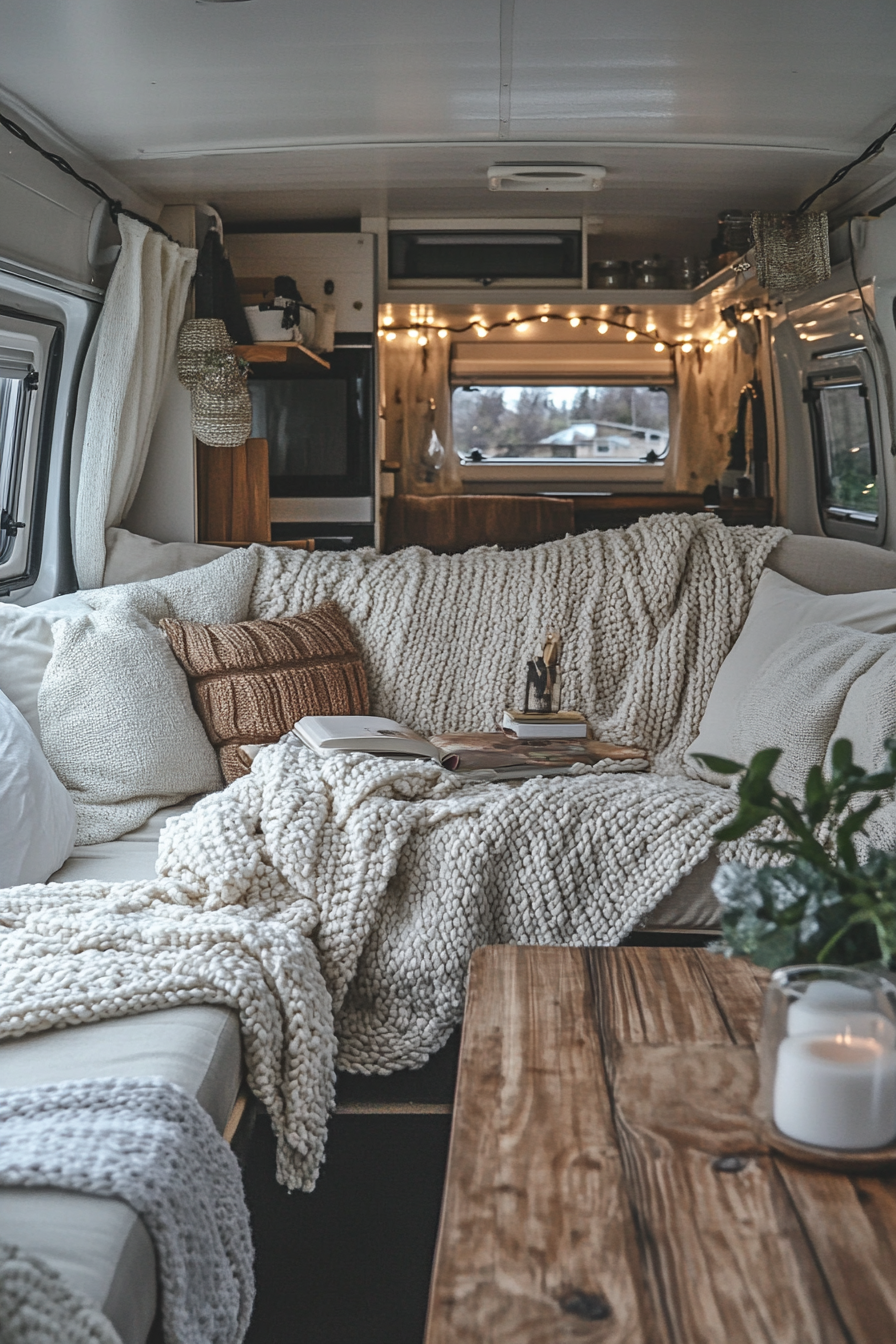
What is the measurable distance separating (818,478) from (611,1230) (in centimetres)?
404

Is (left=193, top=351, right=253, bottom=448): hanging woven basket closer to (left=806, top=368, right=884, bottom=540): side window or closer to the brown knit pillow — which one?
the brown knit pillow

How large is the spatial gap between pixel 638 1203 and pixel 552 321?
5181 mm

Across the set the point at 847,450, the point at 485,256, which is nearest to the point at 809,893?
the point at 847,450

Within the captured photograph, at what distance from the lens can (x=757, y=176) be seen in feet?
12.0

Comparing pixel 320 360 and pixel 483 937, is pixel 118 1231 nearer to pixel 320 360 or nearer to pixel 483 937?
pixel 483 937

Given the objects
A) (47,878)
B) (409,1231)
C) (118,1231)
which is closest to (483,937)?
(409,1231)

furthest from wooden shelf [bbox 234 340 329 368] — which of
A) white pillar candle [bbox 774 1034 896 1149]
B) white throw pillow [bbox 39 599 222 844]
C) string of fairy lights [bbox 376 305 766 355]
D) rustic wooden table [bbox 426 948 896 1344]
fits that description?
white pillar candle [bbox 774 1034 896 1149]

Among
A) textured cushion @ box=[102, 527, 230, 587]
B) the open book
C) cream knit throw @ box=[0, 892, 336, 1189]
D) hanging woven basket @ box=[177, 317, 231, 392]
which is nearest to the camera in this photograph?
cream knit throw @ box=[0, 892, 336, 1189]

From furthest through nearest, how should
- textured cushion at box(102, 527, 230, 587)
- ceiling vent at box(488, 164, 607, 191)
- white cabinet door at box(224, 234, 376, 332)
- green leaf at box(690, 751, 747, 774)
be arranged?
white cabinet door at box(224, 234, 376, 332), ceiling vent at box(488, 164, 607, 191), textured cushion at box(102, 527, 230, 587), green leaf at box(690, 751, 747, 774)

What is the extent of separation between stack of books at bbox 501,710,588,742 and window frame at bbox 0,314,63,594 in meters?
1.54

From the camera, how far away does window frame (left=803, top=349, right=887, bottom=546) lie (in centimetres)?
386

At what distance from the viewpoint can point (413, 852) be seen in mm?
2191

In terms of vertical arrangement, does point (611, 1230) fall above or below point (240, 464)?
below

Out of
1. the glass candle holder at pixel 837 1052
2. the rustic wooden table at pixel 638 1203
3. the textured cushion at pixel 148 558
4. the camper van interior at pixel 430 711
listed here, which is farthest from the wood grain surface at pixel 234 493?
the glass candle holder at pixel 837 1052
